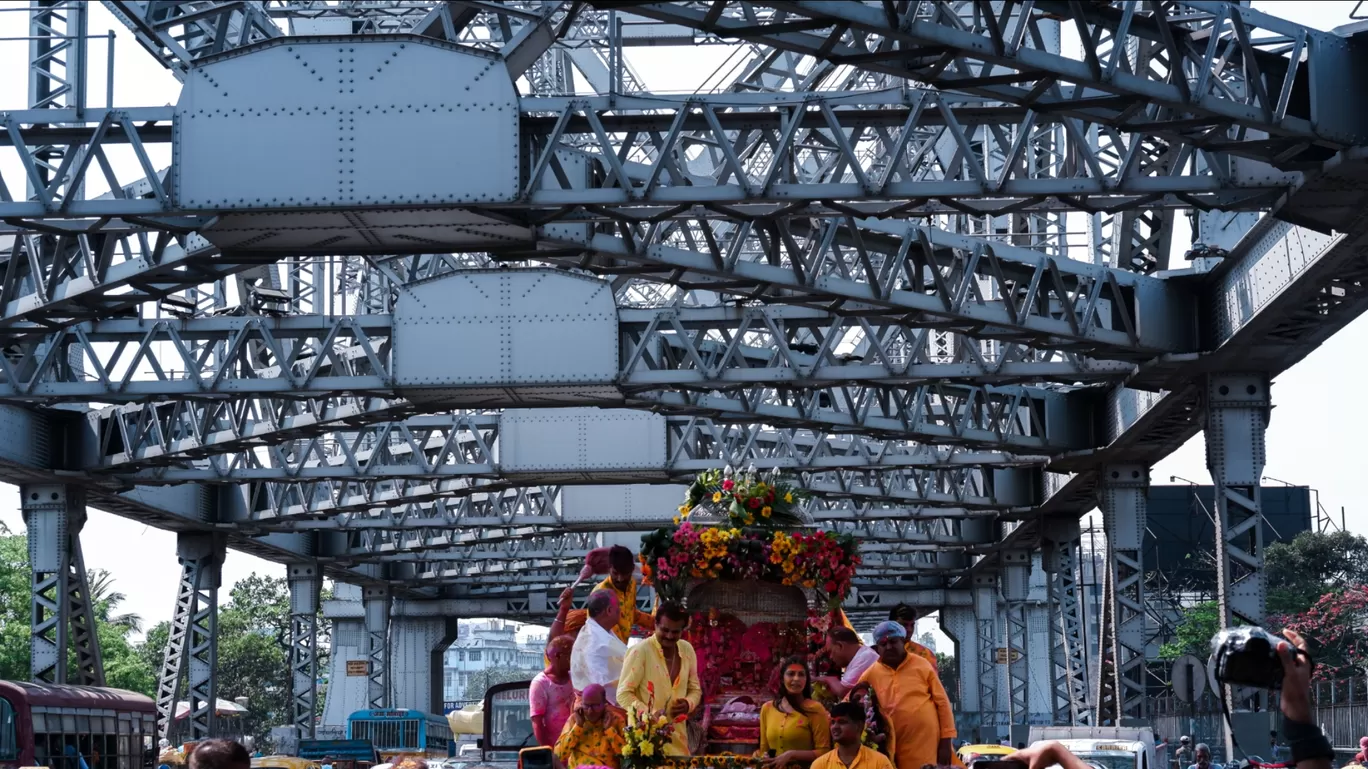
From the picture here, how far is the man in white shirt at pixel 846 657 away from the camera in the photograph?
14.0m

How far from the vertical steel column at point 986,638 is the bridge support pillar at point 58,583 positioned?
126ft

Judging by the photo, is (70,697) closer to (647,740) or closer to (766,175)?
(766,175)

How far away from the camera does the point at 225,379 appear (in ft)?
105

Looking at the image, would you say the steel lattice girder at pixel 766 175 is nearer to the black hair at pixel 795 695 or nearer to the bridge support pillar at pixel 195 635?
the black hair at pixel 795 695

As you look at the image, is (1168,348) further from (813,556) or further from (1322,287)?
(813,556)

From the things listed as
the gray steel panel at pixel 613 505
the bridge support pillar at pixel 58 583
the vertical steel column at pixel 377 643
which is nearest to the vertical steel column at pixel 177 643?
the bridge support pillar at pixel 58 583

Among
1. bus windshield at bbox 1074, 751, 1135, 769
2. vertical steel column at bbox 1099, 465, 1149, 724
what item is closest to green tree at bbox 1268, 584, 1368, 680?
vertical steel column at bbox 1099, 465, 1149, 724

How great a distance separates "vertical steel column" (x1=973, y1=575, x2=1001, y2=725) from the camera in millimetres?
72375

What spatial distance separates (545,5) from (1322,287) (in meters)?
11.0

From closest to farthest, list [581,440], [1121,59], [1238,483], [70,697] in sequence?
[1121,59]
[1238,483]
[70,697]
[581,440]

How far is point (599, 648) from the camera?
46.3 feet

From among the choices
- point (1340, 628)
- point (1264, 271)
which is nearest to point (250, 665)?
point (1340, 628)

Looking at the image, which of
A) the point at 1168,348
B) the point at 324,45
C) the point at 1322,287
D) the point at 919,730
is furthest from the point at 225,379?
the point at 919,730

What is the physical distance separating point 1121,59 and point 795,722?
8.57m
